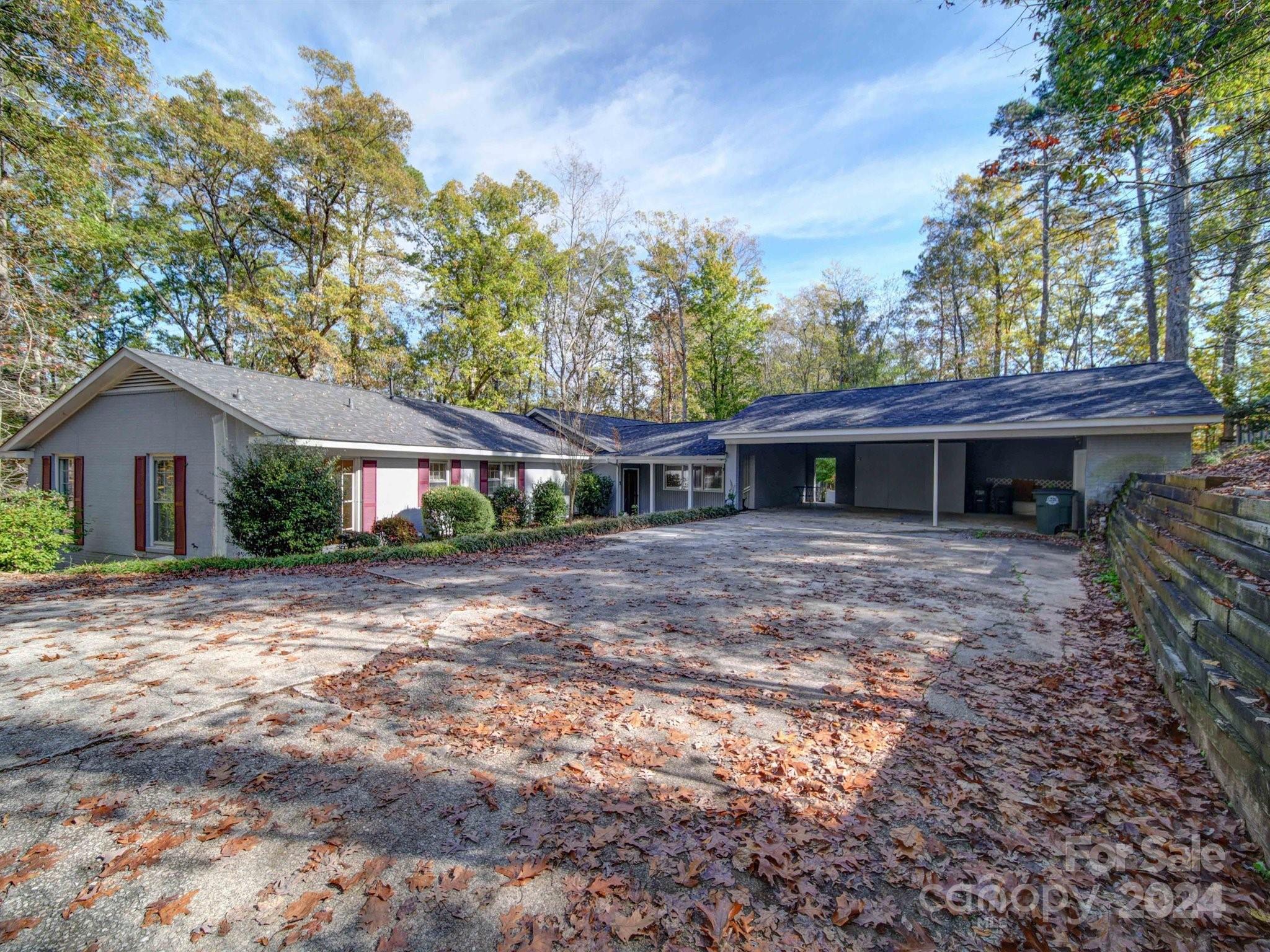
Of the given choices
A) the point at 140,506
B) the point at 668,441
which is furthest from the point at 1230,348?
the point at 140,506

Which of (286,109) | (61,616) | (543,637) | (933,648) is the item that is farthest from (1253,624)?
(286,109)

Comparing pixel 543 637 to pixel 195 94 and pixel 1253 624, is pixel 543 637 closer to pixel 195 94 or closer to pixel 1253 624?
pixel 1253 624

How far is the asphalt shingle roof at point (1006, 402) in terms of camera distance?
11266 millimetres

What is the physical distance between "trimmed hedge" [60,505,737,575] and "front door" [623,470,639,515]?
6.60 metres

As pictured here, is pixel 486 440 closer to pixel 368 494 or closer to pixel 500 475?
pixel 500 475

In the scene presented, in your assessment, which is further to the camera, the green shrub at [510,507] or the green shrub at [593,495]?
the green shrub at [593,495]

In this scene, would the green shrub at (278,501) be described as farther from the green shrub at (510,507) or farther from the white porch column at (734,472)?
the white porch column at (734,472)

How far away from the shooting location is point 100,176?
39.2ft

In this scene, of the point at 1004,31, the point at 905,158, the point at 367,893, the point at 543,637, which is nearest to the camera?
the point at 367,893

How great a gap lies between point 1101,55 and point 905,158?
605 centimetres

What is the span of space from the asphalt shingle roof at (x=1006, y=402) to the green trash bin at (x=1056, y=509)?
1.66 m

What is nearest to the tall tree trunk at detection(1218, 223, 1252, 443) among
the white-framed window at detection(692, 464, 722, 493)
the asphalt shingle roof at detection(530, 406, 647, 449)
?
the white-framed window at detection(692, 464, 722, 493)

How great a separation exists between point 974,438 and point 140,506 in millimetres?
19231

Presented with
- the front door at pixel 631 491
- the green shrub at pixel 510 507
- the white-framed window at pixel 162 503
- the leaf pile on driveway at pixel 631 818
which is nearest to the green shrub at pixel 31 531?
the white-framed window at pixel 162 503
